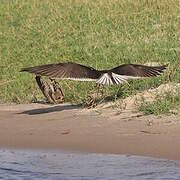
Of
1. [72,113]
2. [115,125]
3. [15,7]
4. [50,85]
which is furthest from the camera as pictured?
[15,7]

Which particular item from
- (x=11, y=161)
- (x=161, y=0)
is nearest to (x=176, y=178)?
(x=11, y=161)

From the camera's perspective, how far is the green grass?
7633 millimetres

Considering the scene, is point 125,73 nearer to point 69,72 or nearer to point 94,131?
point 69,72

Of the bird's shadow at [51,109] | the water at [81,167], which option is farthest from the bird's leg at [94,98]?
the water at [81,167]

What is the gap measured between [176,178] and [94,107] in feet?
9.48

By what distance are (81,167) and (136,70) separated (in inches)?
82.4

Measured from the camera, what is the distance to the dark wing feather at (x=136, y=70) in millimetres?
8016

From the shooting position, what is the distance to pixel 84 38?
12.7m

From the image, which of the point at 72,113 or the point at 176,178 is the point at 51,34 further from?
the point at 176,178

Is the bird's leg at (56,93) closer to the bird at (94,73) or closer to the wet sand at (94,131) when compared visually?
the wet sand at (94,131)

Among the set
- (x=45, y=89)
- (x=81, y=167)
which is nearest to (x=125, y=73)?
(x=45, y=89)

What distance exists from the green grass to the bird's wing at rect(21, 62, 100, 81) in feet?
2.03

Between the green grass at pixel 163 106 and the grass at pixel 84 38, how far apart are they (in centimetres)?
74

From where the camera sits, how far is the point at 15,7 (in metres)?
15.4
